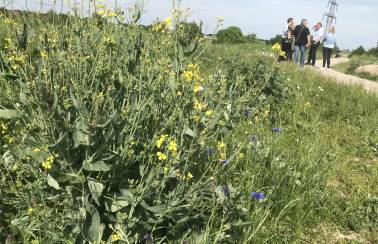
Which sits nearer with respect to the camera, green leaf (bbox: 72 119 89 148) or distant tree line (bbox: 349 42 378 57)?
green leaf (bbox: 72 119 89 148)

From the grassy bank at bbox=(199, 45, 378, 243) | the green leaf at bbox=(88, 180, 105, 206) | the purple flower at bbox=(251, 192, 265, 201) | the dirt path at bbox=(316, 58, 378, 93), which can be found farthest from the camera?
the dirt path at bbox=(316, 58, 378, 93)

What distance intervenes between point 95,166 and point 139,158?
35 cm

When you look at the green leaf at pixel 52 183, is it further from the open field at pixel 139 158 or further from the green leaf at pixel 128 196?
the green leaf at pixel 128 196

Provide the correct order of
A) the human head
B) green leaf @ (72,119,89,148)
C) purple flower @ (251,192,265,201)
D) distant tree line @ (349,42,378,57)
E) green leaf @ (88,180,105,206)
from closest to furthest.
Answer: green leaf @ (72,119,89,148)
green leaf @ (88,180,105,206)
purple flower @ (251,192,265,201)
the human head
distant tree line @ (349,42,378,57)

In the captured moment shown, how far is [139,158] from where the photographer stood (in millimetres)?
2051

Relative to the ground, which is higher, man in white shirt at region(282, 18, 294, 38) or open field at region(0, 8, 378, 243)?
man in white shirt at region(282, 18, 294, 38)

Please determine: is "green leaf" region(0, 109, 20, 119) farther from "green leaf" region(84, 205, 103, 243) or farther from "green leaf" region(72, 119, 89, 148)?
"green leaf" region(84, 205, 103, 243)

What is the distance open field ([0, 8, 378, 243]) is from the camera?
5.79 feet

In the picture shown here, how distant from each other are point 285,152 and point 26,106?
2271 millimetres

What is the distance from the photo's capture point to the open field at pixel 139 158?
177 cm

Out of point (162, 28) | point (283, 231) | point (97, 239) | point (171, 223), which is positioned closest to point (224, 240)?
point (171, 223)

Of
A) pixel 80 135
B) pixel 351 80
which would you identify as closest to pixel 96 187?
pixel 80 135

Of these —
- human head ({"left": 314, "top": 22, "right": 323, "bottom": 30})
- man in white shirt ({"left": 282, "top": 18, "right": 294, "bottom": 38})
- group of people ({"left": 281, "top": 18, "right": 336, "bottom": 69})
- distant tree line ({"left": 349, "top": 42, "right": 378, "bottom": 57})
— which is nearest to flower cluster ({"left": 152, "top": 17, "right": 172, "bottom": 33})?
group of people ({"left": 281, "top": 18, "right": 336, "bottom": 69})

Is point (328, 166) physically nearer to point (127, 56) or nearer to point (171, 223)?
point (171, 223)
